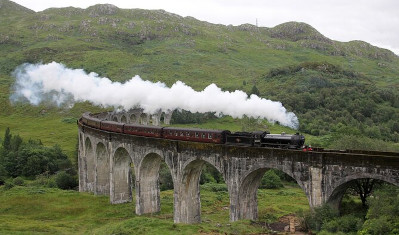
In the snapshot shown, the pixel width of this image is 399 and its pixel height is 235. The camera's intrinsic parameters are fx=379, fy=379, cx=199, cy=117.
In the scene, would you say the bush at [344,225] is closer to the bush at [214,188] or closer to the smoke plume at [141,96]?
the smoke plume at [141,96]

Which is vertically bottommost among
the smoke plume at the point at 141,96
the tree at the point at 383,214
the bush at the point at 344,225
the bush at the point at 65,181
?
the bush at the point at 65,181

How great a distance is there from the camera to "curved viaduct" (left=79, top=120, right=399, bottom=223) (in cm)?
2852

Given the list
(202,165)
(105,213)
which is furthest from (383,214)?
(105,213)

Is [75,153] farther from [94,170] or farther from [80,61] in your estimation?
[80,61]

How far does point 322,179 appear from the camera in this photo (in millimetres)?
29766

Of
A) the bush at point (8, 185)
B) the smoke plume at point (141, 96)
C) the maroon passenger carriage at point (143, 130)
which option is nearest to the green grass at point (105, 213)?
the bush at point (8, 185)

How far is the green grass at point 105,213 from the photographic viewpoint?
37531 mm

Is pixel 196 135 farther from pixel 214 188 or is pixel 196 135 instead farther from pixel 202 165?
pixel 214 188

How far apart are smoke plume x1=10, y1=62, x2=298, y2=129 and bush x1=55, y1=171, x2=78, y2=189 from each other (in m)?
21.7

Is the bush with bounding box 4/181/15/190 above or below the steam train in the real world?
below

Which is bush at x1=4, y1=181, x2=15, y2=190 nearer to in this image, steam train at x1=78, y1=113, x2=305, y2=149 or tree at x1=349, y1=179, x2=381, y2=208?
steam train at x1=78, y1=113, x2=305, y2=149

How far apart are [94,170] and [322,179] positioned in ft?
139

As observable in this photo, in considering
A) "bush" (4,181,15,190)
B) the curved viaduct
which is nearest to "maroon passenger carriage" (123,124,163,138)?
the curved viaduct

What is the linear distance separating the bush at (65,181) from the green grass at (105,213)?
24.4 feet
